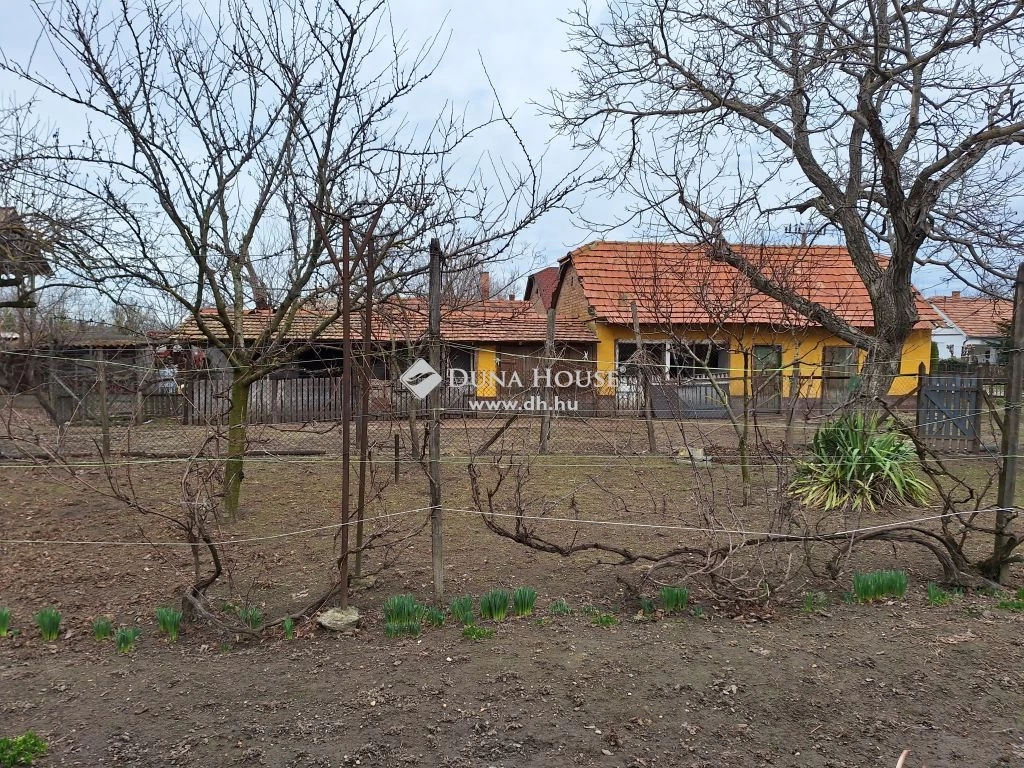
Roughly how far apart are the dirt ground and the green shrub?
2.33 meters

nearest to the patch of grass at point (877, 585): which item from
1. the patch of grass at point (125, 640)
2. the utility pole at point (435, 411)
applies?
the utility pole at point (435, 411)

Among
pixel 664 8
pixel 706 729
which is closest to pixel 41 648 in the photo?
pixel 706 729

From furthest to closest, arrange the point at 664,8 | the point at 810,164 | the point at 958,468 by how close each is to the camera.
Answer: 1. the point at 958,468
2. the point at 810,164
3. the point at 664,8

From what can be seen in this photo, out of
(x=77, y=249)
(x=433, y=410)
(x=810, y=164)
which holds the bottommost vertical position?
(x=433, y=410)

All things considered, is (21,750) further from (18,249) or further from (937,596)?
(18,249)

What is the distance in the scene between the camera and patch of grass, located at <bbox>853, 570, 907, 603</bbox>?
3947mm

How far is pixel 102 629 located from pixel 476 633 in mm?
1913

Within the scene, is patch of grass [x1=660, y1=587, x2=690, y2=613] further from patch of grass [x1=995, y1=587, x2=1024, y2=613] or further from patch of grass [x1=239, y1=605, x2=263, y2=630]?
patch of grass [x1=239, y1=605, x2=263, y2=630]

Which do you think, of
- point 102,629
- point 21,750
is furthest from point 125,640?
point 21,750

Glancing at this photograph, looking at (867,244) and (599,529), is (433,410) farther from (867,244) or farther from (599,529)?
(867,244)

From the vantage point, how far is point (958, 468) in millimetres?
9398

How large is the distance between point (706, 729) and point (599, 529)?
2975mm

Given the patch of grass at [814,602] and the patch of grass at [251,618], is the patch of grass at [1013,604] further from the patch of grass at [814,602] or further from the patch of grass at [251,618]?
the patch of grass at [251,618]

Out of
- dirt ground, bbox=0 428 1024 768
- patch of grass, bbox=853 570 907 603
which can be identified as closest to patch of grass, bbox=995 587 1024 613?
Answer: dirt ground, bbox=0 428 1024 768
